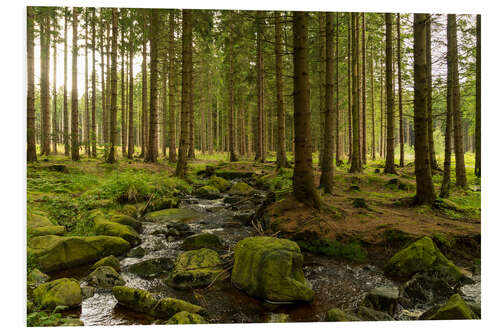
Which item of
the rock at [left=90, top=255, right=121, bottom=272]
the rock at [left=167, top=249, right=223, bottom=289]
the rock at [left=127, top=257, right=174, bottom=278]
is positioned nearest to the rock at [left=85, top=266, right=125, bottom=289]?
the rock at [left=90, top=255, right=121, bottom=272]

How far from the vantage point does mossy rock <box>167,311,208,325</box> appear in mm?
2885

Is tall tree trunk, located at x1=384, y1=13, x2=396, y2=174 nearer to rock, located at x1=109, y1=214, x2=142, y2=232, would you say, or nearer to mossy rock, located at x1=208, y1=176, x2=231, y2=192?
mossy rock, located at x1=208, y1=176, x2=231, y2=192

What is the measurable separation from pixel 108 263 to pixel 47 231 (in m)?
1.59

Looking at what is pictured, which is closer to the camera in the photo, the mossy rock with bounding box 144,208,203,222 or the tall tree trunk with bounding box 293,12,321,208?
the tall tree trunk with bounding box 293,12,321,208

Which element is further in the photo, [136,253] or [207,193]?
[207,193]

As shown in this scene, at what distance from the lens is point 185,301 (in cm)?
339

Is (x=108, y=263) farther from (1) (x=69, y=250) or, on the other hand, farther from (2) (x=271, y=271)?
(2) (x=271, y=271)

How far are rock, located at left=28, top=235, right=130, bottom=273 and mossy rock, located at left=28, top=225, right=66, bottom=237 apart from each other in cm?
25

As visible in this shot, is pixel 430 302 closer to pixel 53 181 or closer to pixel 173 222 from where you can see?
pixel 173 222

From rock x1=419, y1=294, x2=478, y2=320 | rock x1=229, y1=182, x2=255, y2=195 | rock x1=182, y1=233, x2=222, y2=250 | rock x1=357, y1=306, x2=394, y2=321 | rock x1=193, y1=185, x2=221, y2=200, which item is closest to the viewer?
rock x1=419, y1=294, x2=478, y2=320

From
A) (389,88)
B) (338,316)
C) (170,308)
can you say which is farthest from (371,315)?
(389,88)

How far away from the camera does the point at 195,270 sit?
399 cm
